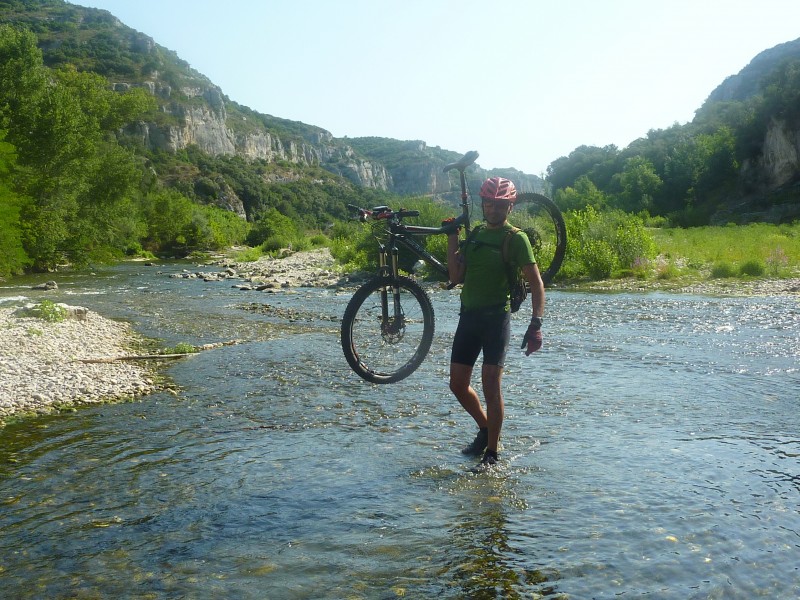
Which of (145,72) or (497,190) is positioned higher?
(145,72)

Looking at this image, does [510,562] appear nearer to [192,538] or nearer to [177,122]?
[192,538]

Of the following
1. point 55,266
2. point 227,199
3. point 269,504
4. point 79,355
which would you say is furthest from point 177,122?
point 269,504

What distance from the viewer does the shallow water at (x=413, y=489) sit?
5039mm

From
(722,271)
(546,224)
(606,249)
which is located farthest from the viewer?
(606,249)

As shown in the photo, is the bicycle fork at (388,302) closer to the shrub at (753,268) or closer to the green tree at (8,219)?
the shrub at (753,268)

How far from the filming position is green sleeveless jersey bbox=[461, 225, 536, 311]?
6789 millimetres

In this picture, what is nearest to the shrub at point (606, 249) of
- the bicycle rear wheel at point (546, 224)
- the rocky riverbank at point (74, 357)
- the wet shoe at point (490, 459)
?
the rocky riverbank at point (74, 357)

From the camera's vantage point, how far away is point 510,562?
523 cm

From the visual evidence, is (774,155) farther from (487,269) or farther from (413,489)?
(413,489)

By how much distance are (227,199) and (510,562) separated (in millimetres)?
134946

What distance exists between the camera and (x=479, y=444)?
7.81 meters

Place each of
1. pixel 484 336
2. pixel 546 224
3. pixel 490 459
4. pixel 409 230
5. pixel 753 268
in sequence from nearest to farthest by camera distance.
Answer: pixel 484 336
pixel 490 459
pixel 409 230
pixel 546 224
pixel 753 268

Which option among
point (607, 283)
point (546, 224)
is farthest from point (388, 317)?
point (607, 283)

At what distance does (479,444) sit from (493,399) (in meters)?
1.08
